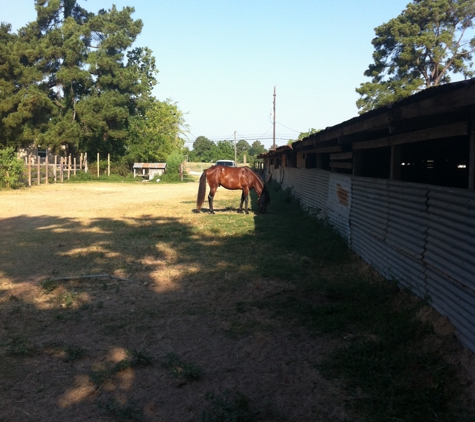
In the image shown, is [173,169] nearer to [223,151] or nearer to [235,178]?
[235,178]

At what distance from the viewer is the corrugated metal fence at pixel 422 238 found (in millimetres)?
3850

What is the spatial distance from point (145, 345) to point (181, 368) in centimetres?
65

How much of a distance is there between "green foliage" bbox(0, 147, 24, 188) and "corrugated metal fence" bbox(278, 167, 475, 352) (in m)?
21.9

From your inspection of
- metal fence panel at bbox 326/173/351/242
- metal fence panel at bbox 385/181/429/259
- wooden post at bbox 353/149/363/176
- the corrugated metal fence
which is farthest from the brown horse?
metal fence panel at bbox 385/181/429/259

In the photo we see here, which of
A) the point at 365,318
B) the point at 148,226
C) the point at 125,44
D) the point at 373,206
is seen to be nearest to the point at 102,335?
the point at 365,318

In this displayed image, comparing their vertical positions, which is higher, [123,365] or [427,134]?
[427,134]

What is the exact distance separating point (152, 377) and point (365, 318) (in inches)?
91.1

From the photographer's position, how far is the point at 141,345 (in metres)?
4.48

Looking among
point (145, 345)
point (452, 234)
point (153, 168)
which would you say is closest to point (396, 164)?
point (452, 234)

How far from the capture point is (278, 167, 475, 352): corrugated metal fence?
12.6 ft

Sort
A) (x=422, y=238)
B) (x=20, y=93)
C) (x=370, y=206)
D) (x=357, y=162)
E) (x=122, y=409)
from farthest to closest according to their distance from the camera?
(x=20, y=93), (x=357, y=162), (x=370, y=206), (x=422, y=238), (x=122, y=409)

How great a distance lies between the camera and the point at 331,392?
3.52m

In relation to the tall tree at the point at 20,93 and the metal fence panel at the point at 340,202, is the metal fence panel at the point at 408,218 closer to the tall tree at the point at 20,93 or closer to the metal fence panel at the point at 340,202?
the metal fence panel at the point at 340,202

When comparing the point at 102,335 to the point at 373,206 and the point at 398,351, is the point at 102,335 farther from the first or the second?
the point at 373,206
